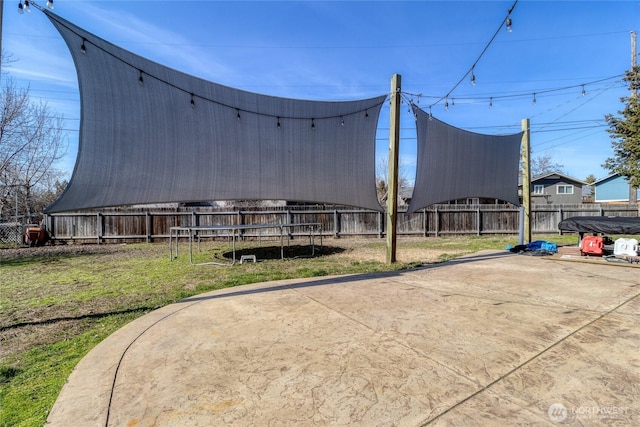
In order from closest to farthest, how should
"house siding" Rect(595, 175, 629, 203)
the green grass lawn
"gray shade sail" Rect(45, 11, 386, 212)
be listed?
1. the green grass lawn
2. "gray shade sail" Rect(45, 11, 386, 212)
3. "house siding" Rect(595, 175, 629, 203)

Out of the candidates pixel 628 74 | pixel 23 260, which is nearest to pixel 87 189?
pixel 23 260

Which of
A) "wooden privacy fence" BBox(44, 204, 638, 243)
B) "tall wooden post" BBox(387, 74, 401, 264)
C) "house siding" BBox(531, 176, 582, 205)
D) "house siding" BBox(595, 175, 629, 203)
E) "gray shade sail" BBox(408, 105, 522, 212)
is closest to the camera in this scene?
"tall wooden post" BBox(387, 74, 401, 264)

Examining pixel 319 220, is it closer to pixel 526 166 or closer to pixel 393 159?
pixel 393 159

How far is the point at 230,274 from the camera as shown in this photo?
5.79 meters

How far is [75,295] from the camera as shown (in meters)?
4.46

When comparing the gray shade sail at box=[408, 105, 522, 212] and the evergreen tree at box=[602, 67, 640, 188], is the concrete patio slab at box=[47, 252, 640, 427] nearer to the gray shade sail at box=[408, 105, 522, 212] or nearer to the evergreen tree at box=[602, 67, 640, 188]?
the gray shade sail at box=[408, 105, 522, 212]

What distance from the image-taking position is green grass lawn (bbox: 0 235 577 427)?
2094 mm

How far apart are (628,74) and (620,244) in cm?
1151

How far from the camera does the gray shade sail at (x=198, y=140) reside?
454 cm

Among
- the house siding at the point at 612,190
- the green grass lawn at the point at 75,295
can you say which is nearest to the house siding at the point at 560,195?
the house siding at the point at 612,190

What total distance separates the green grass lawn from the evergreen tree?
12.9 meters

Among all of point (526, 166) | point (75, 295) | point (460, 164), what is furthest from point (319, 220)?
point (75, 295)

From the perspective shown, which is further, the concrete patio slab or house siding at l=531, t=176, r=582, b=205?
house siding at l=531, t=176, r=582, b=205

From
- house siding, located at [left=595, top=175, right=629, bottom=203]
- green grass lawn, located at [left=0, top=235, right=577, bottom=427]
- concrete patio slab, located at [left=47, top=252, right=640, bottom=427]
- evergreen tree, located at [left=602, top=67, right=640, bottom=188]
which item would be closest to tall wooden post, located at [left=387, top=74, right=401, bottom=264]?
green grass lawn, located at [left=0, top=235, right=577, bottom=427]
